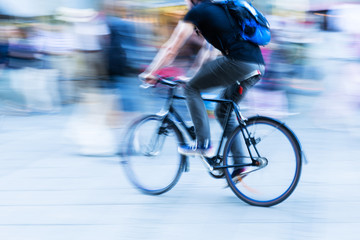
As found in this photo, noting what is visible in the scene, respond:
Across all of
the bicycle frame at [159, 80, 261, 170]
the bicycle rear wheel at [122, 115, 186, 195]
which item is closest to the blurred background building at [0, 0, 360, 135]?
the bicycle rear wheel at [122, 115, 186, 195]

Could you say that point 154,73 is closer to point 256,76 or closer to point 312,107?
point 256,76

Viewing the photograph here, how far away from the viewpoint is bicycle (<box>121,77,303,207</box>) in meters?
3.90

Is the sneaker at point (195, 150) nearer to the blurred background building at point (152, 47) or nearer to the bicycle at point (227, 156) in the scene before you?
the bicycle at point (227, 156)

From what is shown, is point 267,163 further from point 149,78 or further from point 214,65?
point 149,78

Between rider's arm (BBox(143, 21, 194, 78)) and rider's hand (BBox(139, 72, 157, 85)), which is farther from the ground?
rider's arm (BBox(143, 21, 194, 78))

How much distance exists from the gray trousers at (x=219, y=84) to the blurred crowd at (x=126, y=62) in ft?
6.26

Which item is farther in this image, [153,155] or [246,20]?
[153,155]

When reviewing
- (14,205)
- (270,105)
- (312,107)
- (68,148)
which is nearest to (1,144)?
(68,148)

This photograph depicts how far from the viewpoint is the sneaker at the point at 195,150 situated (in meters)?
4.05

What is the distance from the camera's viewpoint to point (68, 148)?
610 centimetres

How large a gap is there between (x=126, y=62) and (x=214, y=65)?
2.40 metres

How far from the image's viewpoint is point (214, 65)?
3.89 metres

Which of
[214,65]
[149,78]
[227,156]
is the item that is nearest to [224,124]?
[227,156]

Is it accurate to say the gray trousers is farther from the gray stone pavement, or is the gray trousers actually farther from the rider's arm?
the gray stone pavement
